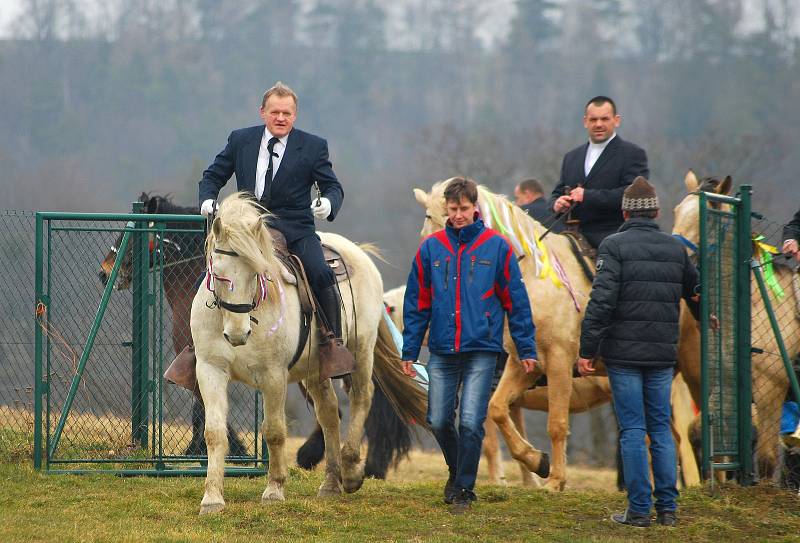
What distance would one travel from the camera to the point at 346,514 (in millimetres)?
7684

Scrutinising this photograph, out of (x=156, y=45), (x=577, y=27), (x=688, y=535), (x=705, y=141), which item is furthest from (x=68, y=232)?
(x=577, y=27)

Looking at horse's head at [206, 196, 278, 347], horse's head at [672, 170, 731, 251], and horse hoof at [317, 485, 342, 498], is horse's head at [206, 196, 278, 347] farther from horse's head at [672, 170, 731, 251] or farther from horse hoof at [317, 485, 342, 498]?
horse's head at [672, 170, 731, 251]

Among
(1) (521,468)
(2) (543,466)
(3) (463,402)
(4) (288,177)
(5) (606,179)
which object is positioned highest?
(5) (606,179)

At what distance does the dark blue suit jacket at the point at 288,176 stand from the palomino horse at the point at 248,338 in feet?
0.76

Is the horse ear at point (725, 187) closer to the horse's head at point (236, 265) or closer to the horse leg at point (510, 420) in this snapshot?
the horse leg at point (510, 420)

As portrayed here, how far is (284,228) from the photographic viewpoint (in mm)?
8297

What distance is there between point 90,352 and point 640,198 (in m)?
4.91

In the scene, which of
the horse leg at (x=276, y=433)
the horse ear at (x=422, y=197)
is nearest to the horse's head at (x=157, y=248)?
the horse ear at (x=422, y=197)

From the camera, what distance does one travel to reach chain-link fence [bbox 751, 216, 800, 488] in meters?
9.55

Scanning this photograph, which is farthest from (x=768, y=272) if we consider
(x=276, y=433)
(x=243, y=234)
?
(x=243, y=234)

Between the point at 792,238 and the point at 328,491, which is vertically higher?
the point at 792,238

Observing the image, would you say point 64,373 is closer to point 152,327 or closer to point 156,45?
point 152,327

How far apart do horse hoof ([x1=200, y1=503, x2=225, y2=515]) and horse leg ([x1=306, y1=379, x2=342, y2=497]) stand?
1353 millimetres

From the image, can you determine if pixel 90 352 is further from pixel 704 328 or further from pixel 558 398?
pixel 704 328
